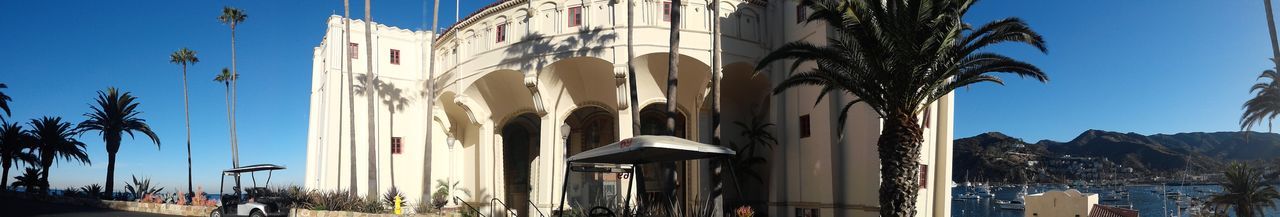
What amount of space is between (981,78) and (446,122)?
831 inches

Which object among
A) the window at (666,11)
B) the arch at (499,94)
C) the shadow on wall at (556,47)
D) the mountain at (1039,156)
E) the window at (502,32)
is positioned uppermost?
the window at (666,11)

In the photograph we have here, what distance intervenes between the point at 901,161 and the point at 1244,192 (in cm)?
2096

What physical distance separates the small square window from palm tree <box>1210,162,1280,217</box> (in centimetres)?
2571

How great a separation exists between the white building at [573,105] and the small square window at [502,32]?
2.0 inches

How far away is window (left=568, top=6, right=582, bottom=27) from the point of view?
2491 centimetres

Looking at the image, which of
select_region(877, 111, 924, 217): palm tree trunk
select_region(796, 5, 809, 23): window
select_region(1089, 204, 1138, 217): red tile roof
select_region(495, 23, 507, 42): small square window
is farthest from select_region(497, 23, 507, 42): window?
select_region(1089, 204, 1138, 217): red tile roof

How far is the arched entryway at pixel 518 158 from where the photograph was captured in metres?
33.8

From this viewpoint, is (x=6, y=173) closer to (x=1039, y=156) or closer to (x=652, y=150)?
(x=652, y=150)

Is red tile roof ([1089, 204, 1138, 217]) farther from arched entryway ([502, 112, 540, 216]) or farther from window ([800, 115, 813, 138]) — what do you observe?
arched entryway ([502, 112, 540, 216])

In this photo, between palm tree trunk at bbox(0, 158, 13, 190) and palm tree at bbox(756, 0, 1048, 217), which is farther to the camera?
palm tree trunk at bbox(0, 158, 13, 190)

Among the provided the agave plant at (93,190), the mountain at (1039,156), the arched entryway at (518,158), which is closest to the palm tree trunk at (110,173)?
the agave plant at (93,190)

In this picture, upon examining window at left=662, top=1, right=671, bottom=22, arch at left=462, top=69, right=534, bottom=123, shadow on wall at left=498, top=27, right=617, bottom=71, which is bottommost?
arch at left=462, top=69, right=534, bottom=123

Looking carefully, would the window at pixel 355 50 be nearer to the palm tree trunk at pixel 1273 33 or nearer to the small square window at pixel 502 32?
the small square window at pixel 502 32

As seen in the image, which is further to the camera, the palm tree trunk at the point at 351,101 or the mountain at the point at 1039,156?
the mountain at the point at 1039,156
